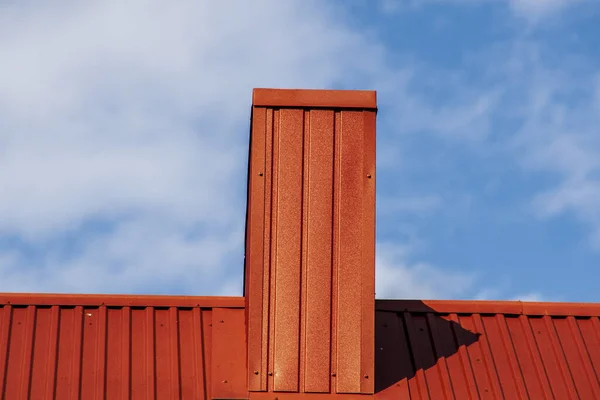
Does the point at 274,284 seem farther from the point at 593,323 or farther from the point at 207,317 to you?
the point at 593,323

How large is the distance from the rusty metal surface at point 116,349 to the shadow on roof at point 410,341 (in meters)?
1.19

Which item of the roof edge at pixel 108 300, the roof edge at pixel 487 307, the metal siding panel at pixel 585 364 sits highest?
the roof edge at pixel 108 300

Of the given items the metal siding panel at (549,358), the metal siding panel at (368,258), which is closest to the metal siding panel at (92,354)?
the metal siding panel at (368,258)

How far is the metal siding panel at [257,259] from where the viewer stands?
432 inches

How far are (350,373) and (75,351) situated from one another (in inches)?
90.0

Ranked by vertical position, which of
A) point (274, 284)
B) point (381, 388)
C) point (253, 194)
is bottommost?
point (381, 388)

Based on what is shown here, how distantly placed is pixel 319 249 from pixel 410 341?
50.2 inches

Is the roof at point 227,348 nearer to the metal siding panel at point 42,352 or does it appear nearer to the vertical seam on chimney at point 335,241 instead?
the metal siding panel at point 42,352

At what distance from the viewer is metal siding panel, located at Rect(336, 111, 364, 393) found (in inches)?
434

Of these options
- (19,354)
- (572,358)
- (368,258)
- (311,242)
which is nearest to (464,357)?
(572,358)

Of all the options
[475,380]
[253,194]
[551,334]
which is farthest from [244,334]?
[551,334]

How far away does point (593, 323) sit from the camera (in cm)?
1231

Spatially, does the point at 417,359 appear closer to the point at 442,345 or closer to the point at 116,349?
the point at 442,345

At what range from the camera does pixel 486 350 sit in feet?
38.5
